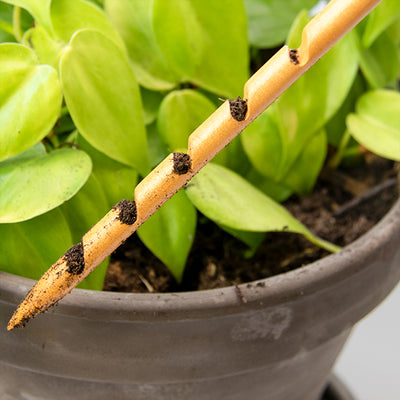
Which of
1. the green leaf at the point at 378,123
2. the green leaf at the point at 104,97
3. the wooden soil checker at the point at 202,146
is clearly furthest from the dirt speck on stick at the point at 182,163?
the green leaf at the point at 378,123

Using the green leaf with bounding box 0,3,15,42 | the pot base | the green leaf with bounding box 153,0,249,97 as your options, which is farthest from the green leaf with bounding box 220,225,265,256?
the pot base

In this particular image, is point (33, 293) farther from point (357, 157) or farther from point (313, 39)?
point (357, 157)

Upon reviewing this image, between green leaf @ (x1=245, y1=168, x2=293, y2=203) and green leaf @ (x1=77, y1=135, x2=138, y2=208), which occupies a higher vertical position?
green leaf @ (x1=77, y1=135, x2=138, y2=208)

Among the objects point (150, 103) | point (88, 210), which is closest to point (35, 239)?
point (88, 210)

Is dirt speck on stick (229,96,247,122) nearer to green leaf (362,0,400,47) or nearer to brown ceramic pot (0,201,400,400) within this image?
brown ceramic pot (0,201,400,400)

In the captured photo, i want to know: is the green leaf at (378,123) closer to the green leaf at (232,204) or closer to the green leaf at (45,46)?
the green leaf at (232,204)

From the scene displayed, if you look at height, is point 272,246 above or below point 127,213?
below

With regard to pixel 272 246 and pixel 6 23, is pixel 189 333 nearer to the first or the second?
pixel 272 246
